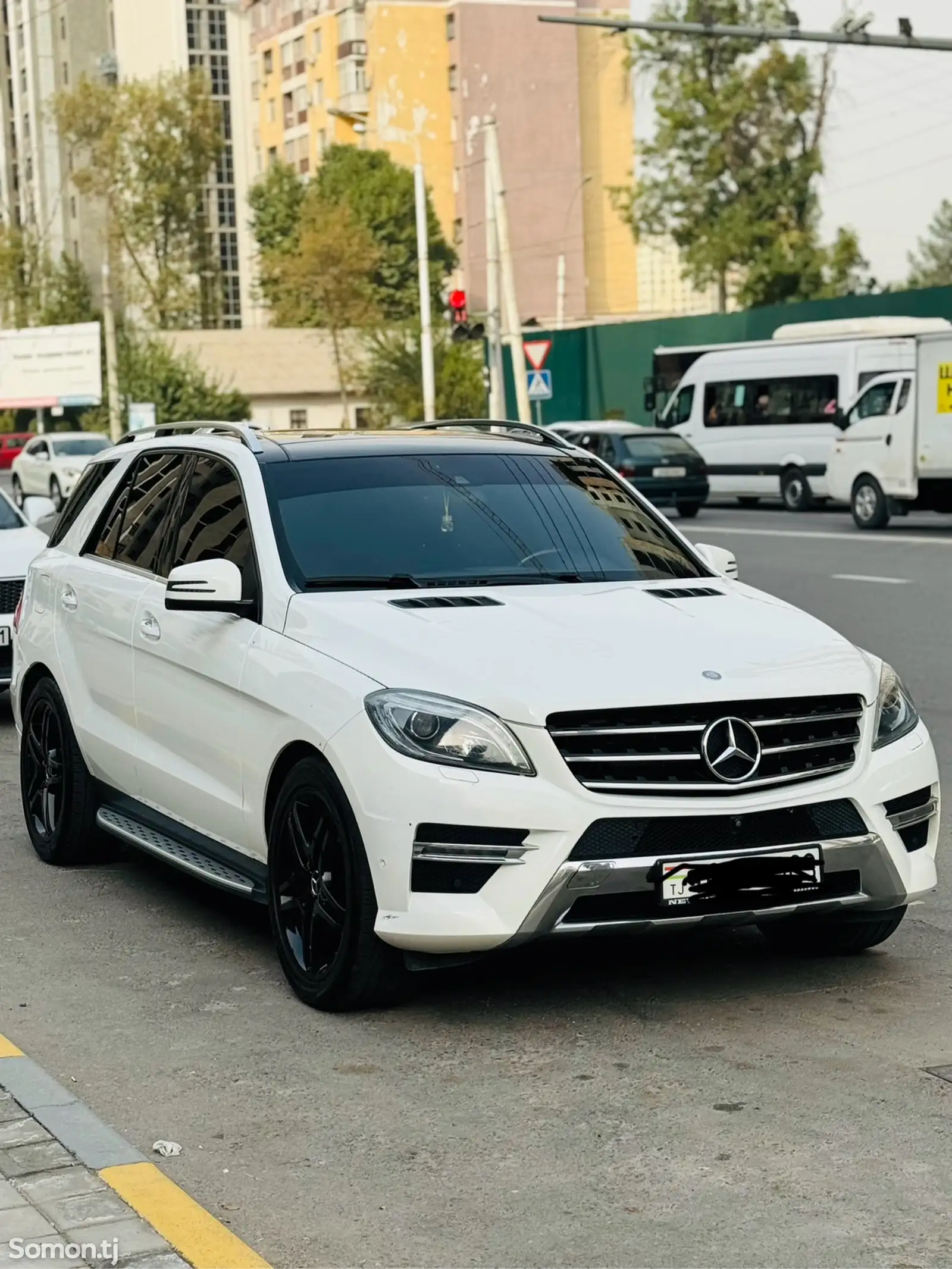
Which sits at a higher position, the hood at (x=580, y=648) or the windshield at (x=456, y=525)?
the windshield at (x=456, y=525)

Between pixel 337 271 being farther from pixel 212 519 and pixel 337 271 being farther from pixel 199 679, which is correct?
pixel 199 679

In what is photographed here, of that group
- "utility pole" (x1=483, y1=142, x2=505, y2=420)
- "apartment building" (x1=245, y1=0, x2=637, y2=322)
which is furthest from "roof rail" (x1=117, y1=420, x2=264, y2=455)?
"apartment building" (x1=245, y1=0, x2=637, y2=322)

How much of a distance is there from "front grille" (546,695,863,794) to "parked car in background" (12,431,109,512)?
38974mm

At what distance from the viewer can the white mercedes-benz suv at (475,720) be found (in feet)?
17.1

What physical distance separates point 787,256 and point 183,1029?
6688cm

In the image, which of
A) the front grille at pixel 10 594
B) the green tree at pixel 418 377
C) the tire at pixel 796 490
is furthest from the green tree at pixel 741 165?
the front grille at pixel 10 594

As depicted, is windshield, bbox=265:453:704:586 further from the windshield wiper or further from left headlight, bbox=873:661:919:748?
left headlight, bbox=873:661:919:748

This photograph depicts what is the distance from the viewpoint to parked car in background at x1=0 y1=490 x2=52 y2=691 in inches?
466

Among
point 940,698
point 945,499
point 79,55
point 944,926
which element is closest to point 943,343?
point 945,499

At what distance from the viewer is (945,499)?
93.2 feet

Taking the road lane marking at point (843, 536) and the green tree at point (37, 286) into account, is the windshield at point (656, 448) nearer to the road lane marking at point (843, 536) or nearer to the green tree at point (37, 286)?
the road lane marking at point (843, 536)

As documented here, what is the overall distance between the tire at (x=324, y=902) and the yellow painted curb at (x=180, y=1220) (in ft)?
3.72

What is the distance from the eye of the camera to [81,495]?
27.1ft

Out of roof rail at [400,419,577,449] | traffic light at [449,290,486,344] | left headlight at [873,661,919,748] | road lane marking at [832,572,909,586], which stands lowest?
road lane marking at [832,572,909,586]
